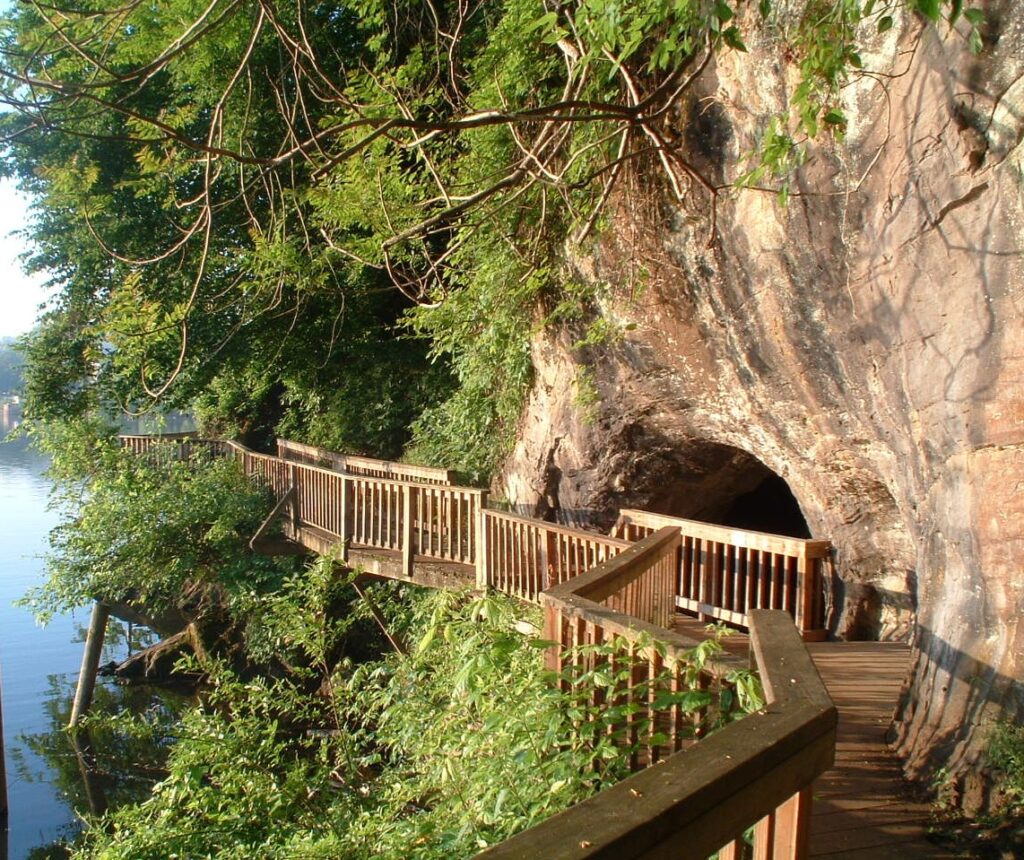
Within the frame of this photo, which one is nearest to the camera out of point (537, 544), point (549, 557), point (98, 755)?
point (549, 557)

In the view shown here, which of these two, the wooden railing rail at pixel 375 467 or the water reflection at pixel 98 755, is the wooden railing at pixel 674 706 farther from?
the water reflection at pixel 98 755

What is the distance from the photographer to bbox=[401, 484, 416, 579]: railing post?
10.6 metres

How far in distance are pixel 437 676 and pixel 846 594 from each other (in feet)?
12.8

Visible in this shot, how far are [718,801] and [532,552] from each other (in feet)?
23.2

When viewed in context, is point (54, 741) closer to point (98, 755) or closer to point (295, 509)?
point (98, 755)

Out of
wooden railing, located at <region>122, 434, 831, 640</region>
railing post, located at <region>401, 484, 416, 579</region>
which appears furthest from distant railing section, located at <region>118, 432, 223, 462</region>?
railing post, located at <region>401, 484, 416, 579</region>

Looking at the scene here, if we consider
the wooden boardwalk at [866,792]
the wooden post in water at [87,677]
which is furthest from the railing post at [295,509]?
the wooden boardwalk at [866,792]

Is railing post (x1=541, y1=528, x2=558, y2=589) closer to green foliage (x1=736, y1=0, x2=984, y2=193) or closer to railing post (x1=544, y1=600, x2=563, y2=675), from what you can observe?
green foliage (x1=736, y1=0, x2=984, y2=193)

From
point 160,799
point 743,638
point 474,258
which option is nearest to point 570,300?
point 474,258

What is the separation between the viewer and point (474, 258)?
1164cm

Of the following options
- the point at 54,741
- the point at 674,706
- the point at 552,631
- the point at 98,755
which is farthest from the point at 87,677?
the point at 674,706

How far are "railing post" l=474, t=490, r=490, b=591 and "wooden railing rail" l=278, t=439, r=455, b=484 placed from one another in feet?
7.66

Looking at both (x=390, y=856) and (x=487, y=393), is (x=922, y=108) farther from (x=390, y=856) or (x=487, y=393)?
(x=487, y=393)

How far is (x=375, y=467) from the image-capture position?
513 inches
